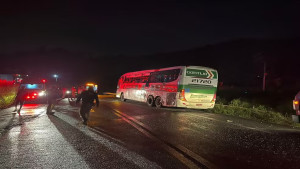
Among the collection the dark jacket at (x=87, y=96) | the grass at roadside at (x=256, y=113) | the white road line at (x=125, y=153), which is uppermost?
the dark jacket at (x=87, y=96)

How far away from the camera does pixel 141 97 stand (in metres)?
23.0

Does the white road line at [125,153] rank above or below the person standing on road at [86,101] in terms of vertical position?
below

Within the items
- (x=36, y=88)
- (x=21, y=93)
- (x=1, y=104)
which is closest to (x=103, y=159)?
→ (x=21, y=93)

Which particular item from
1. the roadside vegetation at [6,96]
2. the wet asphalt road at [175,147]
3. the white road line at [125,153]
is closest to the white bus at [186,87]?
the wet asphalt road at [175,147]

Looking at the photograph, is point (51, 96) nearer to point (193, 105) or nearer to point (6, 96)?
point (193, 105)

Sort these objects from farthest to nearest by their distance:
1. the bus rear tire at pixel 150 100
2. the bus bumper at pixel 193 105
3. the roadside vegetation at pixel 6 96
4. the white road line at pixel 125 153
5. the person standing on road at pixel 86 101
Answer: the bus rear tire at pixel 150 100 < the roadside vegetation at pixel 6 96 < the bus bumper at pixel 193 105 < the person standing on road at pixel 86 101 < the white road line at pixel 125 153

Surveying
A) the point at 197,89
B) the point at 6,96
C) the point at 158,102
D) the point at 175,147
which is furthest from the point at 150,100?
the point at 175,147

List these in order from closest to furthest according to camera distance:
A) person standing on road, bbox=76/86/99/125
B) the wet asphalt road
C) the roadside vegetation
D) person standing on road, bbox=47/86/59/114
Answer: the wet asphalt road → person standing on road, bbox=76/86/99/125 → person standing on road, bbox=47/86/59/114 → the roadside vegetation

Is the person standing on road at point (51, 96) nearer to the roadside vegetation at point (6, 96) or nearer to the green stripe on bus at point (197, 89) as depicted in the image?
the roadside vegetation at point (6, 96)

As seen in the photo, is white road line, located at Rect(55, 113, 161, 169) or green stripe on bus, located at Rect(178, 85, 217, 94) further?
green stripe on bus, located at Rect(178, 85, 217, 94)

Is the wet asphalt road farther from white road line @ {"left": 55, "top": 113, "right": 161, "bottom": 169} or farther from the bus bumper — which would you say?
the bus bumper

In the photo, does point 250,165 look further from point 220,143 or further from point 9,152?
point 9,152

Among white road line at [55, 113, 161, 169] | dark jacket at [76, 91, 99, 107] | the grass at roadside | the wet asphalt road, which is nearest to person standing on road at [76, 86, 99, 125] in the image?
dark jacket at [76, 91, 99, 107]

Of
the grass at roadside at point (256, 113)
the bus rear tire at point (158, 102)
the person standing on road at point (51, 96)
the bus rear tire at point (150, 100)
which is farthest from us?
the bus rear tire at point (150, 100)
